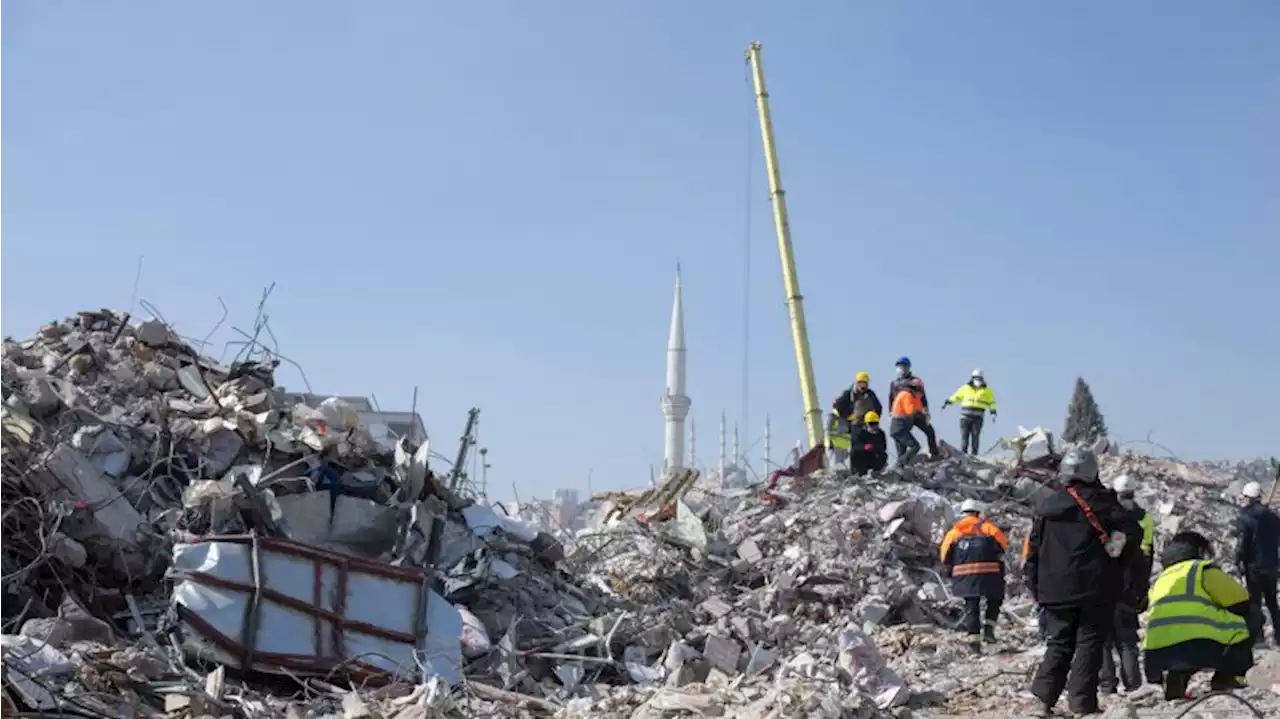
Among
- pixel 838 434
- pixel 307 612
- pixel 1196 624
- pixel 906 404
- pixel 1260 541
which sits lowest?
pixel 307 612

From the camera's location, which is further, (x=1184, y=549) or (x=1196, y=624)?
(x=1184, y=549)

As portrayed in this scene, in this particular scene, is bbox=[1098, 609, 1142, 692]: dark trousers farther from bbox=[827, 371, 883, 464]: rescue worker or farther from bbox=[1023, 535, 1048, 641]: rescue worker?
bbox=[827, 371, 883, 464]: rescue worker

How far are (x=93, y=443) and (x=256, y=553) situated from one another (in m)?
2.22

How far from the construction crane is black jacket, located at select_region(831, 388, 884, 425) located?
6837mm

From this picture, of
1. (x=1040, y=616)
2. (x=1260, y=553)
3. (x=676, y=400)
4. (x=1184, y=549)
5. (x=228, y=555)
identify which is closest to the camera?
(x=1184, y=549)

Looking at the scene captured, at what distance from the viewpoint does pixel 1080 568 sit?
6.29 meters

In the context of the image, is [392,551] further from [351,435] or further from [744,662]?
[744,662]

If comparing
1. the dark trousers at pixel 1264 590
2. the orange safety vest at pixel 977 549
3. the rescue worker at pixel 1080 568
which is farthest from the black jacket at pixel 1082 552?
the dark trousers at pixel 1264 590

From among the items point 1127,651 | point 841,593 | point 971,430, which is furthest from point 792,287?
point 1127,651

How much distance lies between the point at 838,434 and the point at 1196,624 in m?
10.6

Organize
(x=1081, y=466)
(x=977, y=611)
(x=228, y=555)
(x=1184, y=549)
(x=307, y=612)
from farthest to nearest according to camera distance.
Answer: (x=977, y=611) < (x=307, y=612) < (x=228, y=555) < (x=1184, y=549) < (x=1081, y=466)

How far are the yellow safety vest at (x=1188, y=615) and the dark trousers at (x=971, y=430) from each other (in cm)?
1108

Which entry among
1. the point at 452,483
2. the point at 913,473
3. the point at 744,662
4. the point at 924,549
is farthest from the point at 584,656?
the point at 913,473

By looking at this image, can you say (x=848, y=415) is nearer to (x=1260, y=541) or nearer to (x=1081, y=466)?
(x=1260, y=541)
